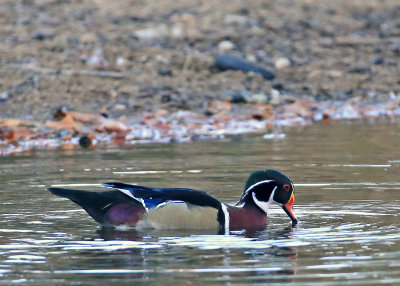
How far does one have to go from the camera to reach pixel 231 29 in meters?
20.3

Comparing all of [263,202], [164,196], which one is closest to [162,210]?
[164,196]

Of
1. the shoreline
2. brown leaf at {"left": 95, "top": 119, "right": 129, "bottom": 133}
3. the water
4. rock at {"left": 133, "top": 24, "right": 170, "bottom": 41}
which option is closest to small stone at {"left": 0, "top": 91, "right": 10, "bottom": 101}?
the shoreline

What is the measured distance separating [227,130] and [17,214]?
21.6 ft

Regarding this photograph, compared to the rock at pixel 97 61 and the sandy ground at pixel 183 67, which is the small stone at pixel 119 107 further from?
the rock at pixel 97 61

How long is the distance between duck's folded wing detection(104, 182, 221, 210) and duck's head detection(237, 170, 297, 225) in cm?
43

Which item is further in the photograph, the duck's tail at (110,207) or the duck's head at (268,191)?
the duck's head at (268,191)

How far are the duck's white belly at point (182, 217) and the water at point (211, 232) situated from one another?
0.40 feet

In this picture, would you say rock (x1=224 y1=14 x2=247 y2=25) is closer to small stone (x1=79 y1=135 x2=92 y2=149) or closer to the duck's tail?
small stone (x1=79 y1=135 x2=92 y2=149)

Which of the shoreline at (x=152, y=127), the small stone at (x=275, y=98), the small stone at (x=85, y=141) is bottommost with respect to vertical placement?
the small stone at (x=85, y=141)

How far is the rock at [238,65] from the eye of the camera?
17875 millimetres

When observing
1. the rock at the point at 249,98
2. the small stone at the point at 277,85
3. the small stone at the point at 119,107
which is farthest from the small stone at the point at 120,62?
the small stone at the point at 277,85

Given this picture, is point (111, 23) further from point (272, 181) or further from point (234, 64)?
point (272, 181)

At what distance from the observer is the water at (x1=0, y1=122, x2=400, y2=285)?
631 centimetres

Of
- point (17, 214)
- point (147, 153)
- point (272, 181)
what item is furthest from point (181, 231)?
point (147, 153)
